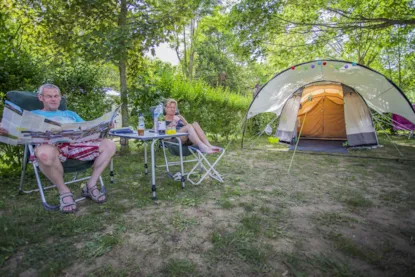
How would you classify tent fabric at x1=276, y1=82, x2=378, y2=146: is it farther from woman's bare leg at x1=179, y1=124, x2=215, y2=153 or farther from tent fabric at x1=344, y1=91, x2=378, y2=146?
woman's bare leg at x1=179, y1=124, x2=215, y2=153

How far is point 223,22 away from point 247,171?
4.30 meters

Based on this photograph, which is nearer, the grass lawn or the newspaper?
the grass lawn

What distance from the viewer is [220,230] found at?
2057 mm

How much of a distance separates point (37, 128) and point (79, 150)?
448 mm

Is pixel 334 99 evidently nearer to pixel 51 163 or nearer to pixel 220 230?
pixel 220 230

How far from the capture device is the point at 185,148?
3404 mm

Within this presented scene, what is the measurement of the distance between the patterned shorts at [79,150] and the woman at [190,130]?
1.09 m

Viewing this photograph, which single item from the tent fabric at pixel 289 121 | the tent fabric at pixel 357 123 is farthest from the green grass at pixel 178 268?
the tent fabric at pixel 357 123

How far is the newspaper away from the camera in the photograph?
2148 mm

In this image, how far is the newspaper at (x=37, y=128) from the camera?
2148mm

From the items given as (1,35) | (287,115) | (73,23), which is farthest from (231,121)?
(1,35)

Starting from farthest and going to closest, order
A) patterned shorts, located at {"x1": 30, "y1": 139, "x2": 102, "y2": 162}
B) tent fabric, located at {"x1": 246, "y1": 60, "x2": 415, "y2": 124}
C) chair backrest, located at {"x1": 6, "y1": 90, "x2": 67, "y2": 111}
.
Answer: tent fabric, located at {"x1": 246, "y1": 60, "x2": 415, "y2": 124} < chair backrest, located at {"x1": 6, "y1": 90, "x2": 67, "y2": 111} < patterned shorts, located at {"x1": 30, "y1": 139, "x2": 102, "y2": 162}

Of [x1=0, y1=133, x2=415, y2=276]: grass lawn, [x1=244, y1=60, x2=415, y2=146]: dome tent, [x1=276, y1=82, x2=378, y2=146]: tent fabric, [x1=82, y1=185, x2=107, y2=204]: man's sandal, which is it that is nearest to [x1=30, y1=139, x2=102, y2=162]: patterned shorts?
[x1=82, y1=185, x2=107, y2=204]: man's sandal

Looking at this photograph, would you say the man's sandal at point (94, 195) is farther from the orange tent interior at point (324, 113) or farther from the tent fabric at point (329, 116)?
the orange tent interior at point (324, 113)
